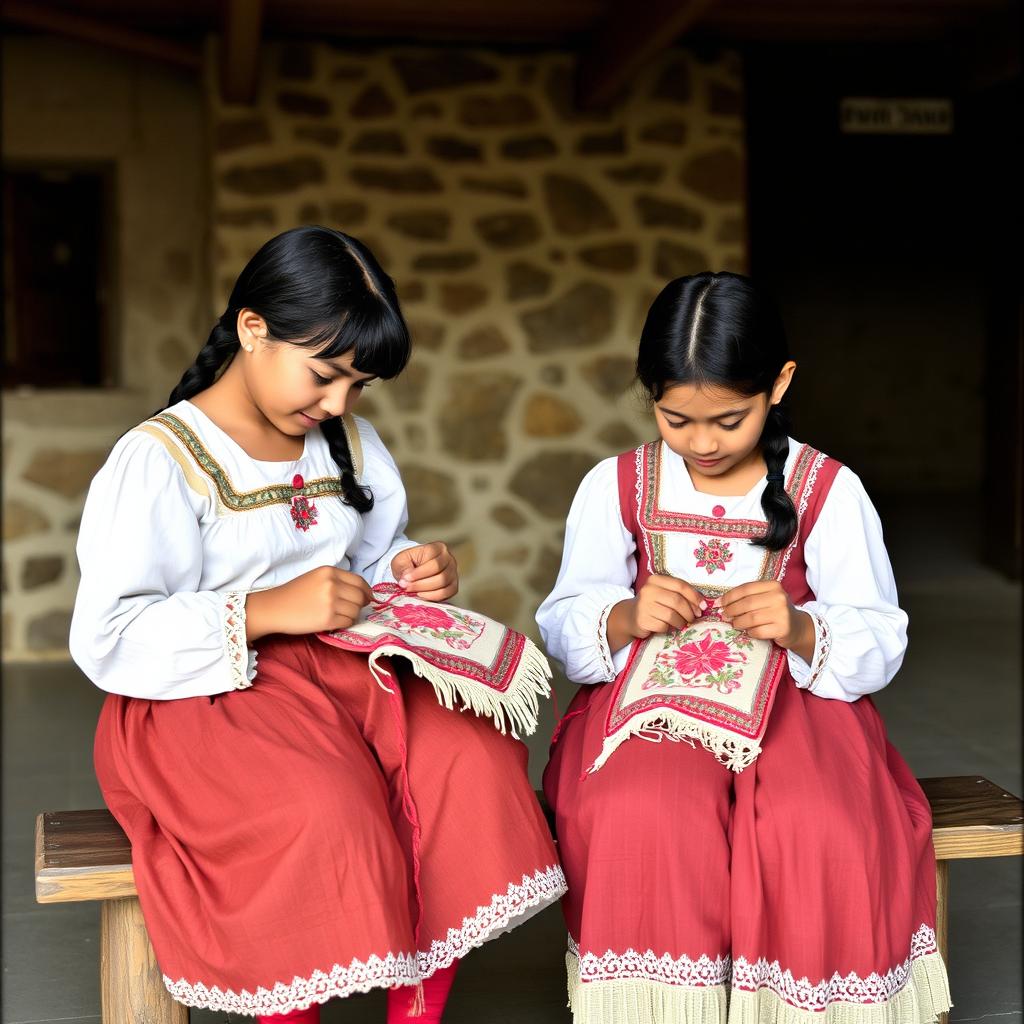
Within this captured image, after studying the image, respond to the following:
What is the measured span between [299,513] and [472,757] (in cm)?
44

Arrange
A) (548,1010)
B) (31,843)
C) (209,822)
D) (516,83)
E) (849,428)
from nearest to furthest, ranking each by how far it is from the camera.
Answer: (209,822) → (548,1010) → (31,843) → (516,83) → (849,428)

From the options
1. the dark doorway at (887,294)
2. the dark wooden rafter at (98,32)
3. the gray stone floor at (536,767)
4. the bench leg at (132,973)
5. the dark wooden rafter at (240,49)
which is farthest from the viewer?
the dark doorway at (887,294)

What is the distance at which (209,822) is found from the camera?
163cm

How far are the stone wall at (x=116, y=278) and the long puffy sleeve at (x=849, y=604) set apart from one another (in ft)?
11.5

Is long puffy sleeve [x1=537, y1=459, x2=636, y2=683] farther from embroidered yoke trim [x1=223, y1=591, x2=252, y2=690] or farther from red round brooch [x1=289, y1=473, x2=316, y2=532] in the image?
embroidered yoke trim [x1=223, y1=591, x2=252, y2=690]

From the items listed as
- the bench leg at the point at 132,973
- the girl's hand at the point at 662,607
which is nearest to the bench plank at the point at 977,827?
the girl's hand at the point at 662,607

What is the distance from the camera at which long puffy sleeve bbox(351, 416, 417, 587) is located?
2.10m

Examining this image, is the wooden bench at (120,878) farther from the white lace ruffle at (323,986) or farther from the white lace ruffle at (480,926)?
the white lace ruffle at (480,926)

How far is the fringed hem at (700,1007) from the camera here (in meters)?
1.67

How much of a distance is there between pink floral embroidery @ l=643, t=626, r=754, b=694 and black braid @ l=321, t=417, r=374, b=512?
51cm

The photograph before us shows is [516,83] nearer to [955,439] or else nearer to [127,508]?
[127,508]

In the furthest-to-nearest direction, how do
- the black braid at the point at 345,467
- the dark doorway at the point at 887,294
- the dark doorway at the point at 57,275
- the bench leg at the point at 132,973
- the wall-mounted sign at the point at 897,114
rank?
the dark doorway at the point at 887,294
the wall-mounted sign at the point at 897,114
the dark doorway at the point at 57,275
the black braid at the point at 345,467
the bench leg at the point at 132,973

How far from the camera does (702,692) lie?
5.95 ft

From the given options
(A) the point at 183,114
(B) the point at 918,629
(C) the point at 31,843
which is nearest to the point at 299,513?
(C) the point at 31,843
